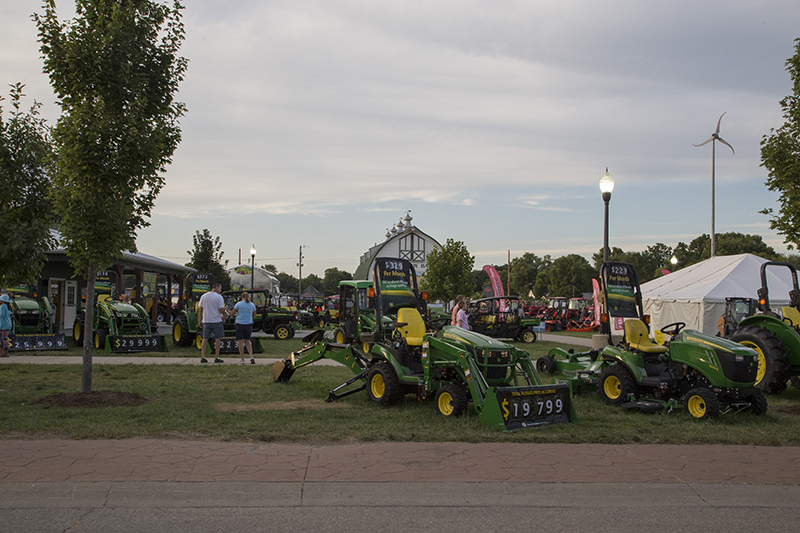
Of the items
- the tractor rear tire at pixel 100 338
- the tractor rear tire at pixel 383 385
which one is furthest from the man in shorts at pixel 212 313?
the tractor rear tire at pixel 383 385

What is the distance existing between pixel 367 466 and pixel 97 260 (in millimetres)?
5110

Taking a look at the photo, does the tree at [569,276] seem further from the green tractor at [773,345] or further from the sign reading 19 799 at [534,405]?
the sign reading 19 799 at [534,405]

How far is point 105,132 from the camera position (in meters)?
8.35

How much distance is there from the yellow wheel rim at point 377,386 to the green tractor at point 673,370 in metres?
3.35

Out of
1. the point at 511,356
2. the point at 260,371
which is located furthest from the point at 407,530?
the point at 260,371

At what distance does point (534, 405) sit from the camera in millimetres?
7406

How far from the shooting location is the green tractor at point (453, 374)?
7340 millimetres

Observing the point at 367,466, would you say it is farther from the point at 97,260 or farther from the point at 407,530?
the point at 97,260

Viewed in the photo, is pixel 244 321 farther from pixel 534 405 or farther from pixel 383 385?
pixel 534 405

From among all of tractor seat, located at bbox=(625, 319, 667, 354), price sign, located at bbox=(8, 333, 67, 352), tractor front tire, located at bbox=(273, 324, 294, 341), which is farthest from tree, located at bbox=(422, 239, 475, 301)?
tractor seat, located at bbox=(625, 319, 667, 354)

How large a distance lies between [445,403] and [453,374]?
594 mm

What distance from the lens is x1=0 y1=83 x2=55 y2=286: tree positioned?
842cm

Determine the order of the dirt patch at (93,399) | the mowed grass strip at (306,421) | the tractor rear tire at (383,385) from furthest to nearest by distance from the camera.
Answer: the tractor rear tire at (383,385) → the dirt patch at (93,399) → the mowed grass strip at (306,421)

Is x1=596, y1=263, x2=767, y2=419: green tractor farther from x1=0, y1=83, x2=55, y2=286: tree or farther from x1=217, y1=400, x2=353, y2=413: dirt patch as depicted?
x1=0, y1=83, x2=55, y2=286: tree
